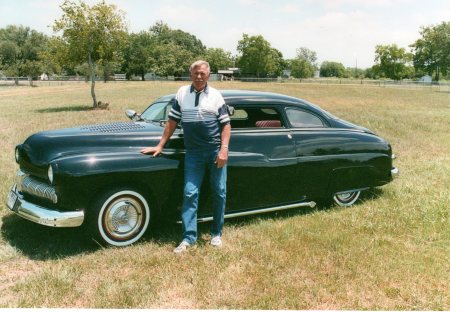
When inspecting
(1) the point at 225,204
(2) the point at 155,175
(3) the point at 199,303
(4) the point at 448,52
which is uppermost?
(4) the point at 448,52

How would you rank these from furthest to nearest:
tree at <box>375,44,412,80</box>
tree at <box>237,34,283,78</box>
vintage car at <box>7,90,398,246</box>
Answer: tree at <box>375,44,412,80</box>
tree at <box>237,34,283,78</box>
vintage car at <box>7,90,398,246</box>

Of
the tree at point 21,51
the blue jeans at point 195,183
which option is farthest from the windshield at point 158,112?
the tree at point 21,51

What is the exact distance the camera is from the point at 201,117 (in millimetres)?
4176

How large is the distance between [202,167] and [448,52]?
168 ft

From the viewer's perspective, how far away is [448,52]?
47.5 meters

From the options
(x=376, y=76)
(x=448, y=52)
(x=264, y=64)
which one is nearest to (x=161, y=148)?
(x=448, y=52)

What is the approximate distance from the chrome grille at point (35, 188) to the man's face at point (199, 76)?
167cm

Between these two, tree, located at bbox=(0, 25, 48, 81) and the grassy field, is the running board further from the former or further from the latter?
tree, located at bbox=(0, 25, 48, 81)

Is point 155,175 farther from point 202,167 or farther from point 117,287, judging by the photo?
point 117,287

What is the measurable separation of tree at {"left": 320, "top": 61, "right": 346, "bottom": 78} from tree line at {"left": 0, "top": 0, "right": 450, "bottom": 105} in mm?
2725

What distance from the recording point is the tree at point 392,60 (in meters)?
97.6

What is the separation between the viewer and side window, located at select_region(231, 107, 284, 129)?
4.98 m

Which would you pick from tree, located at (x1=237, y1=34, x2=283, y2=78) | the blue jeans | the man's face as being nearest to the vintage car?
the blue jeans

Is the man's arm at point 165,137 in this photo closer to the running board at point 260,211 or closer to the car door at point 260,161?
the car door at point 260,161
